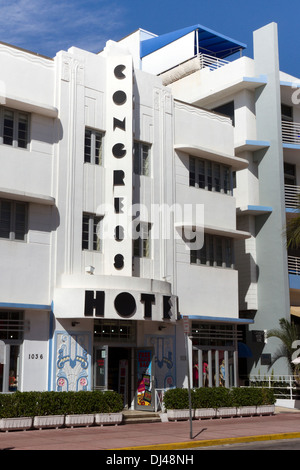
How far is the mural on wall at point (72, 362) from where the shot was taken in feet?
75.3

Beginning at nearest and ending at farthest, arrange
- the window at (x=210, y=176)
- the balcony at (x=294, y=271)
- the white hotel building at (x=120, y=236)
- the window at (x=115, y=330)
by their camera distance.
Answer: the white hotel building at (x=120, y=236) < the window at (x=115, y=330) < the window at (x=210, y=176) < the balcony at (x=294, y=271)

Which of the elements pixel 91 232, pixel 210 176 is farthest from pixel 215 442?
pixel 210 176

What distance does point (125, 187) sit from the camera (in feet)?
84.9

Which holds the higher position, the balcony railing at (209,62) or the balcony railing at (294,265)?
the balcony railing at (209,62)

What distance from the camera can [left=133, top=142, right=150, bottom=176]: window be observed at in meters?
27.5

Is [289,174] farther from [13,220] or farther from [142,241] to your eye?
[13,220]

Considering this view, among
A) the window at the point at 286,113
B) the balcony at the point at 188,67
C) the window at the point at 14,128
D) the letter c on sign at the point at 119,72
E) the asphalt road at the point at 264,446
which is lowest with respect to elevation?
the asphalt road at the point at 264,446

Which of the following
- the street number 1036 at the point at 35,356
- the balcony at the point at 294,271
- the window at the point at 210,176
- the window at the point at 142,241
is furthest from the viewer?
the balcony at the point at 294,271

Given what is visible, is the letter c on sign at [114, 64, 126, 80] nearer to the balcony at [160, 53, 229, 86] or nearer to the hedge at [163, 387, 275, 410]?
the hedge at [163, 387, 275, 410]

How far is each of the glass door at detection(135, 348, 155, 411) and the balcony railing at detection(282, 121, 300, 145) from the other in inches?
664

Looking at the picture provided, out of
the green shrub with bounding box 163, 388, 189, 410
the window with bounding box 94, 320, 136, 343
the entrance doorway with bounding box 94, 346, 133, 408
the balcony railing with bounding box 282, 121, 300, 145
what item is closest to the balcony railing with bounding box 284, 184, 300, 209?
the balcony railing with bounding box 282, 121, 300, 145

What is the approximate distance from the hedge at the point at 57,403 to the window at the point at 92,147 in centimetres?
930

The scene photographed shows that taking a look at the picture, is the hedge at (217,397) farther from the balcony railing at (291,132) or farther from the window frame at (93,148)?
the balcony railing at (291,132)

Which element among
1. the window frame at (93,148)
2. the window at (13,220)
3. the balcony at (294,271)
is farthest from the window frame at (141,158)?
the balcony at (294,271)
